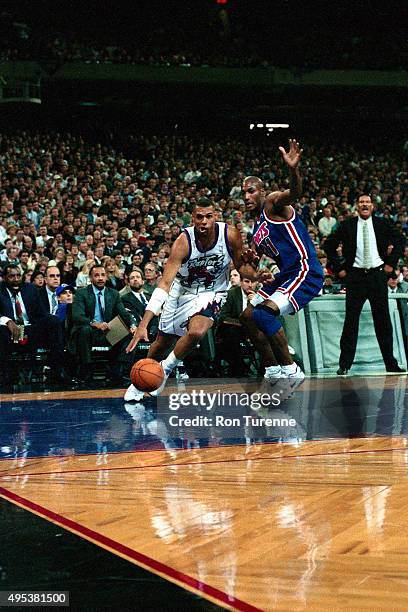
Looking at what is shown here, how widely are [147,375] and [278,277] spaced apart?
68.9 inches

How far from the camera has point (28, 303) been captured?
1113 centimetres

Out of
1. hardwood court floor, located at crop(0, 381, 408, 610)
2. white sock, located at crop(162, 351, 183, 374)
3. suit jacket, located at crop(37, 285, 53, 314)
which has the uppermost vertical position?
suit jacket, located at crop(37, 285, 53, 314)

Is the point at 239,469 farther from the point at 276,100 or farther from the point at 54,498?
the point at 276,100

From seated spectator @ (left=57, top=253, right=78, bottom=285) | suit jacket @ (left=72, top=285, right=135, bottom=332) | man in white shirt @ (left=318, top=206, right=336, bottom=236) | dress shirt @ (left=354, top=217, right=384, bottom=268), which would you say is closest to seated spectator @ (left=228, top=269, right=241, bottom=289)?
suit jacket @ (left=72, top=285, right=135, bottom=332)

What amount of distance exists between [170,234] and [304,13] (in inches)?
742

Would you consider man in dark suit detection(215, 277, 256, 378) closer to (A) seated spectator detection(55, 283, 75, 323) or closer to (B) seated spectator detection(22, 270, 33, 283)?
(A) seated spectator detection(55, 283, 75, 323)

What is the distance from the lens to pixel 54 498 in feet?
13.8

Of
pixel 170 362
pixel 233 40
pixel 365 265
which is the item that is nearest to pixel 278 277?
pixel 170 362

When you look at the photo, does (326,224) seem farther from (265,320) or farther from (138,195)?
(265,320)

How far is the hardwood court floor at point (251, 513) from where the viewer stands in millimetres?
2904

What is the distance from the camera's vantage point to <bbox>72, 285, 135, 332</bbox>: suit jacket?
1092 centimetres

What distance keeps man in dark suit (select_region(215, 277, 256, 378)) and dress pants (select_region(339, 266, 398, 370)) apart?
1.28m

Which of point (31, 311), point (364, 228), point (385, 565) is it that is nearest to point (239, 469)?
point (385, 565)

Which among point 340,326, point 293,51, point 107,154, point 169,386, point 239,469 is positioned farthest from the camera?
point 293,51
